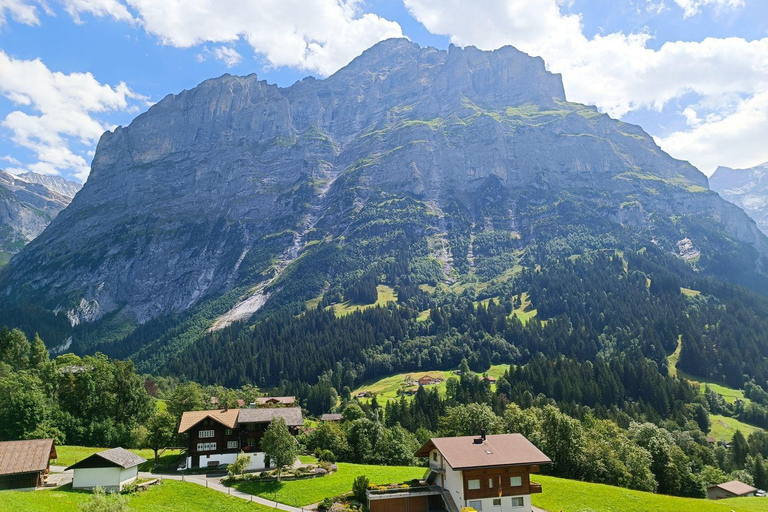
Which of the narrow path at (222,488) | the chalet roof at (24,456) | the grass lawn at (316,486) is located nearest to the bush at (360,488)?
the grass lawn at (316,486)

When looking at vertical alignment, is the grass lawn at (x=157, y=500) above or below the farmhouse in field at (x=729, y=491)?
above

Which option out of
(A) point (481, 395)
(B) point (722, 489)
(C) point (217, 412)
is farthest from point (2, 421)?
(B) point (722, 489)

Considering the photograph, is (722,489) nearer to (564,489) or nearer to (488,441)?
(564,489)

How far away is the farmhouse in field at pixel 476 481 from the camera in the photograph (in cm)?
5172

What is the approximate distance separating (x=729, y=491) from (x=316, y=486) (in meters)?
72.7

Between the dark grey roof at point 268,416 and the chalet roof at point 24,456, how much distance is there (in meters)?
28.5

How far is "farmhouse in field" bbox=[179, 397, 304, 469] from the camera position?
79.2 metres

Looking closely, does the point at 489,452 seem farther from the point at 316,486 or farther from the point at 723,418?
the point at 723,418

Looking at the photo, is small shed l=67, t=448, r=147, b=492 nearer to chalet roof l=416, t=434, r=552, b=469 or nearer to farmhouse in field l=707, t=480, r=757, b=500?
chalet roof l=416, t=434, r=552, b=469

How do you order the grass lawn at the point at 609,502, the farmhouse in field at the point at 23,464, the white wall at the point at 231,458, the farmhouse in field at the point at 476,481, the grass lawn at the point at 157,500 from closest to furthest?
the grass lawn at the point at 157,500, the farmhouse in field at the point at 476,481, the grass lawn at the point at 609,502, the farmhouse in field at the point at 23,464, the white wall at the point at 231,458

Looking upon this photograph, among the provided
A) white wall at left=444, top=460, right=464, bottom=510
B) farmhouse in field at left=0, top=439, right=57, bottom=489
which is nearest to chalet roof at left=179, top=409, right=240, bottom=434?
farmhouse in field at left=0, top=439, right=57, bottom=489

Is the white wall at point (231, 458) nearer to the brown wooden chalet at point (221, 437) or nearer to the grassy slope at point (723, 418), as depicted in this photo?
the brown wooden chalet at point (221, 437)

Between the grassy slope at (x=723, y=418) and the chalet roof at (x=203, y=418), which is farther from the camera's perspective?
the grassy slope at (x=723, y=418)

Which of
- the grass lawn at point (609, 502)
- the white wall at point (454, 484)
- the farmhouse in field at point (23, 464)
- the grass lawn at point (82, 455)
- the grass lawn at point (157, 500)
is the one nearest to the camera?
the grass lawn at point (157, 500)
